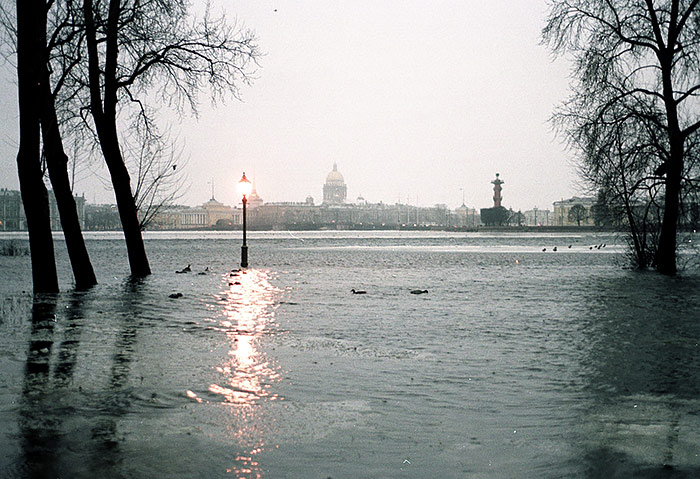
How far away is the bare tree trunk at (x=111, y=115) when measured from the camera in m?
21.0

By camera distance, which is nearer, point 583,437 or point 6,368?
point 583,437

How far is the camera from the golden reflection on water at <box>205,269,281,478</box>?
231 inches

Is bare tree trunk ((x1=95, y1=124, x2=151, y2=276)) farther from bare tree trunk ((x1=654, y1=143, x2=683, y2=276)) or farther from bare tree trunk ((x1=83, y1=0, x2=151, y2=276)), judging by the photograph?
bare tree trunk ((x1=654, y1=143, x2=683, y2=276))

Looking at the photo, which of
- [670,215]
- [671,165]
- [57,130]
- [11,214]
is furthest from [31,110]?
[11,214]

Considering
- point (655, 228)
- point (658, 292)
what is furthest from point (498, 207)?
point (658, 292)

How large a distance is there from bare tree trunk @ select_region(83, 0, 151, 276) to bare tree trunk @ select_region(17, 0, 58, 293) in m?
1.94

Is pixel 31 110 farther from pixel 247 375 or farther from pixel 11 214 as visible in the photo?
pixel 11 214

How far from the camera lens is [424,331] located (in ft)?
41.7

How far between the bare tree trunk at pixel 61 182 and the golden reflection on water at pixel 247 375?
17.8ft

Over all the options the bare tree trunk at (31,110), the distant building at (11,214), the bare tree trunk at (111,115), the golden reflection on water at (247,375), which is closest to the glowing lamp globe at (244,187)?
the bare tree trunk at (111,115)

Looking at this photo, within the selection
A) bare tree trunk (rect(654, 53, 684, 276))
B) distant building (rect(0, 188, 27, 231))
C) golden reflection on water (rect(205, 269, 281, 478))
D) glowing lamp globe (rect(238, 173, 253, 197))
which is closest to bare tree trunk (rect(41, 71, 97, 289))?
golden reflection on water (rect(205, 269, 281, 478))

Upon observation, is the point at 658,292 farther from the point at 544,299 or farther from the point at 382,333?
the point at 382,333

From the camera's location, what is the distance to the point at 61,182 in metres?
20.5

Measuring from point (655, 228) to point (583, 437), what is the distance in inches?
1014
